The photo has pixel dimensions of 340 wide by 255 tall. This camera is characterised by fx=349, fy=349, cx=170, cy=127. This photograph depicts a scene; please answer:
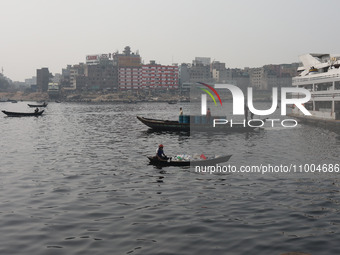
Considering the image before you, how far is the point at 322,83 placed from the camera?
77750 mm

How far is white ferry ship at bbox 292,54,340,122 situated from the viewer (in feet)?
225

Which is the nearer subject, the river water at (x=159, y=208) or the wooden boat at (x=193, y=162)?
the river water at (x=159, y=208)

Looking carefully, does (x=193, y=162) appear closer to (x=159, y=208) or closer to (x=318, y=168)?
(x=159, y=208)

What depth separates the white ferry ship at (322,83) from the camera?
68.7 metres

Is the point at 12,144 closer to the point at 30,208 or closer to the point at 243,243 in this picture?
the point at 30,208

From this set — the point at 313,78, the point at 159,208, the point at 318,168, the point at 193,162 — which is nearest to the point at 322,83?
the point at 313,78

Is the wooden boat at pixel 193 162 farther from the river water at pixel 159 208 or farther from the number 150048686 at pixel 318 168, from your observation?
the number 150048686 at pixel 318 168

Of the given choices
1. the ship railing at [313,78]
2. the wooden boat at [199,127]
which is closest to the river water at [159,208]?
the wooden boat at [199,127]

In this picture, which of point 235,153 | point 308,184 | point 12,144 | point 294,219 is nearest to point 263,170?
point 308,184

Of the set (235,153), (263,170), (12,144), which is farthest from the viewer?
(12,144)

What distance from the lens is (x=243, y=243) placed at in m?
14.5

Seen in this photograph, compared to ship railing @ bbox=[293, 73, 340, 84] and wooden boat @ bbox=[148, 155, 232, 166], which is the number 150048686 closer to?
wooden boat @ bbox=[148, 155, 232, 166]

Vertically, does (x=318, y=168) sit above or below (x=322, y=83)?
below

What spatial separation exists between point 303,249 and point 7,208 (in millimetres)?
15175
